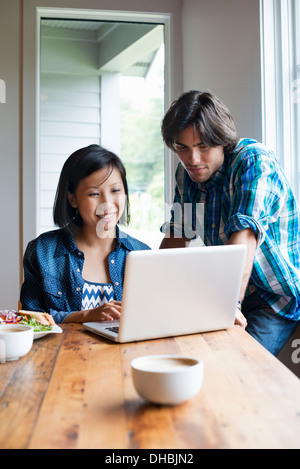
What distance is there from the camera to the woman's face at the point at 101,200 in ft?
6.05

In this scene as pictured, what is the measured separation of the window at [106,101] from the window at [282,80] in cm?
119

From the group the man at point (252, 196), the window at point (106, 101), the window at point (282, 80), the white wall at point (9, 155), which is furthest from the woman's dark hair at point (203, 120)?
the white wall at point (9, 155)

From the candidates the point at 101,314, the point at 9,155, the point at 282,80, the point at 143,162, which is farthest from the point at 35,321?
the point at 143,162

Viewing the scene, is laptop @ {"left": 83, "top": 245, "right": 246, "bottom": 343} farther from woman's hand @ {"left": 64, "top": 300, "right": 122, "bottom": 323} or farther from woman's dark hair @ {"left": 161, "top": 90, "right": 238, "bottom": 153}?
woman's dark hair @ {"left": 161, "top": 90, "right": 238, "bottom": 153}

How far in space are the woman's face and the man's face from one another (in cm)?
27

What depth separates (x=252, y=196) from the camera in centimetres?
162

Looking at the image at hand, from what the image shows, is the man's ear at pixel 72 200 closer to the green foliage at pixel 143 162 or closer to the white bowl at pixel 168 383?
the white bowl at pixel 168 383

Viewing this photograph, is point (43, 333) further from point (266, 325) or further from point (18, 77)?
point (18, 77)

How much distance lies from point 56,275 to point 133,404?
38.5 inches

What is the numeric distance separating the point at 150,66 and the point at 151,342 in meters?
2.46

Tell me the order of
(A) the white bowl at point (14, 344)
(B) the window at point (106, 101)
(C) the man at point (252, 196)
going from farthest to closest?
(B) the window at point (106, 101), (C) the man at point (252, 196), (A) the white bowl at point (14, 344)

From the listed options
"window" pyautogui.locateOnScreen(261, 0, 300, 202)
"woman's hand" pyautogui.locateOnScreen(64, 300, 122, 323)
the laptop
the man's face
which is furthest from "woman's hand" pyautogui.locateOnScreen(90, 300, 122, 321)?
"window" pyautogui.locateOnScreen(261, 0, 300, 202)
